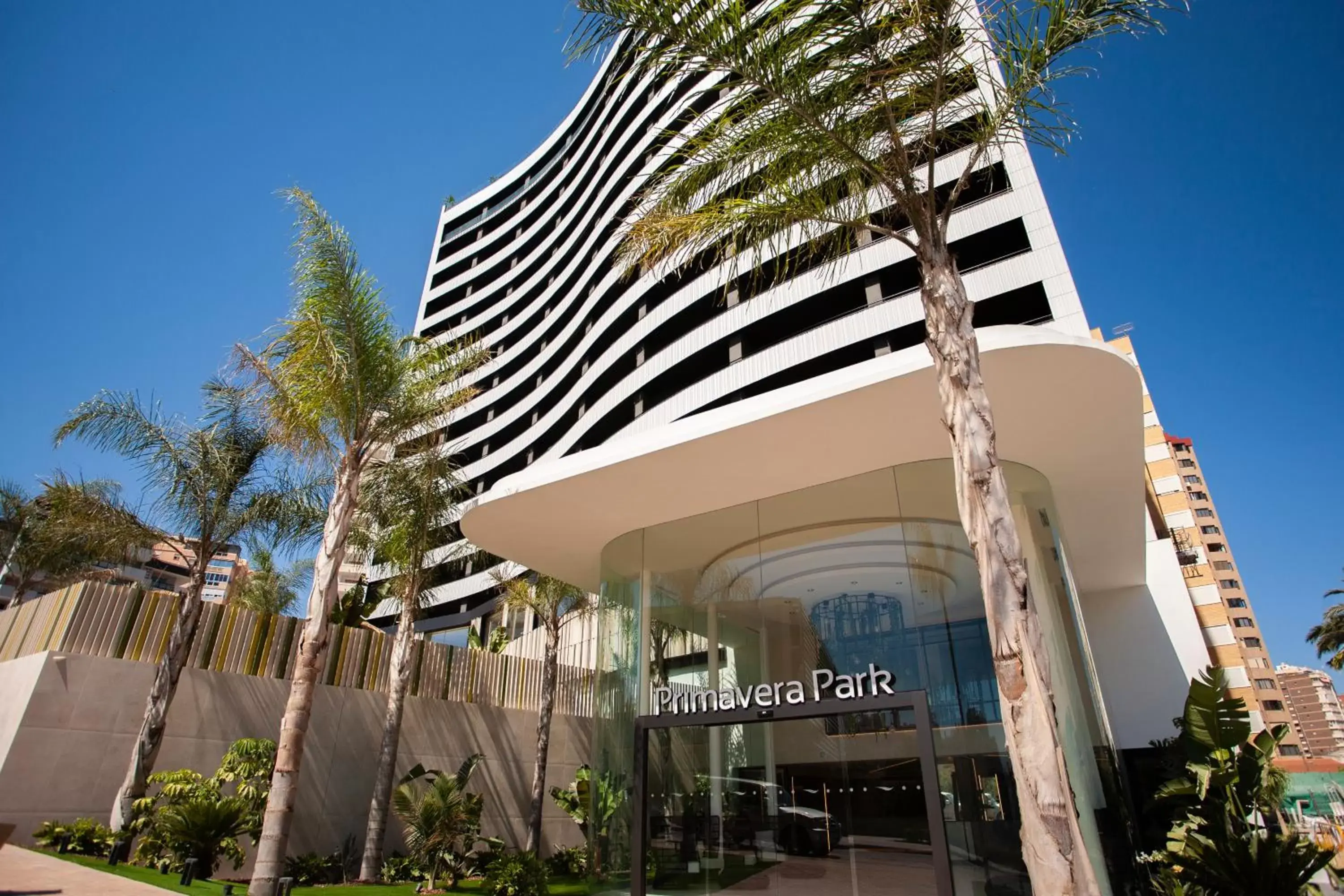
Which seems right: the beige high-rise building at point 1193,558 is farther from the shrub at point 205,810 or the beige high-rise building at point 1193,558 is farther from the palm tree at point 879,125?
the shrub at point 205,810

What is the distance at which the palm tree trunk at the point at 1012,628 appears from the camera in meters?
4.09

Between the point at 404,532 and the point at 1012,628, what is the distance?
13.8m

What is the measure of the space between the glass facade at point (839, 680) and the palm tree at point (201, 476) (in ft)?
24.0

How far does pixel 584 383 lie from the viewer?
3894 cm

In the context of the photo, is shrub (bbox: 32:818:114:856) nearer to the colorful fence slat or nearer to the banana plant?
the colorful fence slat

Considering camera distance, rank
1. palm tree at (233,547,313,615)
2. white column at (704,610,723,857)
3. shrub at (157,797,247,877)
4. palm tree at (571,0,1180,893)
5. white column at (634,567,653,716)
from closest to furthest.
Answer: palm tree at (571,0,1180,893)
white column at (704,610,723,857)
shrub at (157,797,247,877)
white column at (634,567,653,716)
palm tree at (233,547,313,615)

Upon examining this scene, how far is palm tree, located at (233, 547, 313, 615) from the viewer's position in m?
25.1

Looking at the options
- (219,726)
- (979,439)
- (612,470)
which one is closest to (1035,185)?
(612,470)

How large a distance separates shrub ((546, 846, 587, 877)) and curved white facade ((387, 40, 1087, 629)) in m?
7.29

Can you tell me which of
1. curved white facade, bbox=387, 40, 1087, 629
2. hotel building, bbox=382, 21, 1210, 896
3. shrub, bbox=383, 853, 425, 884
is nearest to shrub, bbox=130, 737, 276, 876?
shrub, bbox=383, 853, 425, 884

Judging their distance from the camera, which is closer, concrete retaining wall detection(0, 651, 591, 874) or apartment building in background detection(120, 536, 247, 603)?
concrete retaining wall detection(0, 651, 591, 874)

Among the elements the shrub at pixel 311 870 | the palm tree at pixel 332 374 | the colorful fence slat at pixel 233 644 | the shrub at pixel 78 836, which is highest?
the palm tree at pixel 332 374

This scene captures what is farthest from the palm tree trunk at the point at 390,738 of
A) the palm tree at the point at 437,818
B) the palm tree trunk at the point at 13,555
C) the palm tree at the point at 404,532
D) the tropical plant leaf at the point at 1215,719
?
the palm tree trunk at the point at 13,555

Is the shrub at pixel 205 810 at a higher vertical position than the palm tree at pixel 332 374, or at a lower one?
lower
